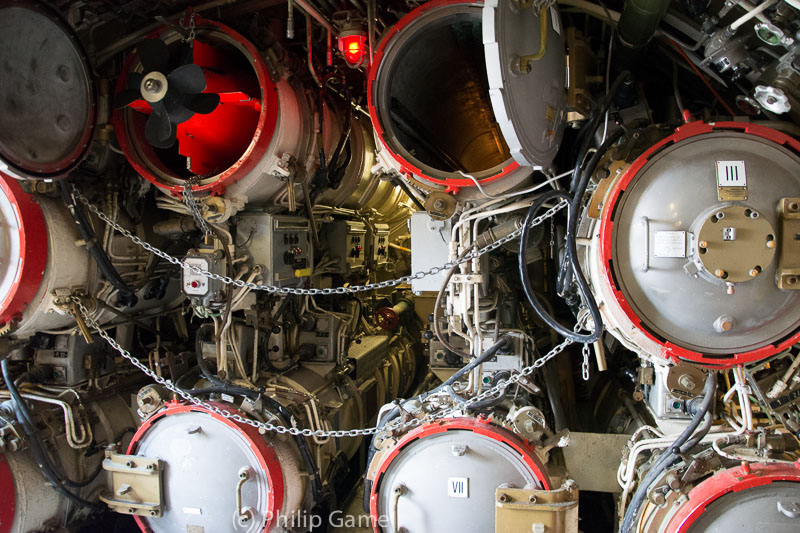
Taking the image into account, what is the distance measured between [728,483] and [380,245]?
442 cm

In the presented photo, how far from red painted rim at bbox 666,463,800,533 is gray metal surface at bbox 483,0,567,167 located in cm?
172

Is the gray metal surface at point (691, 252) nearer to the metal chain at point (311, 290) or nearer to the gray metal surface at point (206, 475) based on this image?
the metal chain at point (311, 290)

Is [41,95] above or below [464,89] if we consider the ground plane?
below

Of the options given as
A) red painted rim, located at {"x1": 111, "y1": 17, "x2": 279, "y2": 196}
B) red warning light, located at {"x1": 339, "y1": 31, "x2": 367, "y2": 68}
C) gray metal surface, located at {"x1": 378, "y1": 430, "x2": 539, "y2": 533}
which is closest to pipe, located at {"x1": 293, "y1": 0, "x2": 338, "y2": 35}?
red warning light, located at {"x1": 339, "y1": 31, "x2": 367, "y2": 68}

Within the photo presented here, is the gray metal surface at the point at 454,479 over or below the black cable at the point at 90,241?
below

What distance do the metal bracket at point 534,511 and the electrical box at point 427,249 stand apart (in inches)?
52.4

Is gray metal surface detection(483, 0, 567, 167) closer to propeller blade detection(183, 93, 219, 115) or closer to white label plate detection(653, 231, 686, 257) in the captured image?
white label plate detection(653, 231, 686, 257)

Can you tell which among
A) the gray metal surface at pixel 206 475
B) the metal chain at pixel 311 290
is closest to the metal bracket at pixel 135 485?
the gray metal surface at pixel 206 475

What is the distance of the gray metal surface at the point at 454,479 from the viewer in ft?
9.41

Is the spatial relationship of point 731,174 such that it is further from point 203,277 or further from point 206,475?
point 206,475

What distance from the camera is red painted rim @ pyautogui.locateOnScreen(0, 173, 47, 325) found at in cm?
305

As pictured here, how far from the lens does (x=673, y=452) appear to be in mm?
2496

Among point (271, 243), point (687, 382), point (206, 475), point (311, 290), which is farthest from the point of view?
point (271, 243)

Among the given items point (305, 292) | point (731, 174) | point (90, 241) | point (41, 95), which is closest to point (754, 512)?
point (731, 174)
